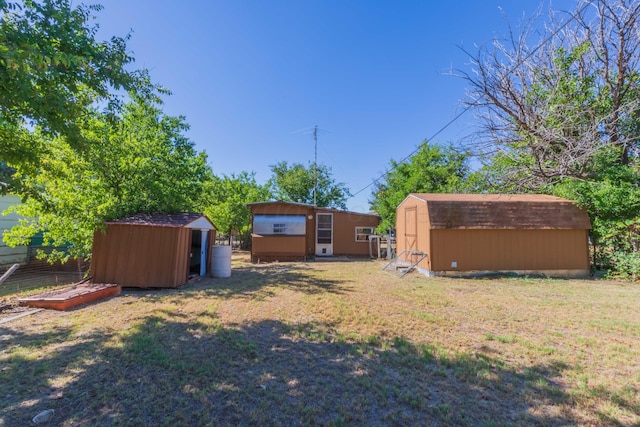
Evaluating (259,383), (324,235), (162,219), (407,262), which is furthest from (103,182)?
(407,262)

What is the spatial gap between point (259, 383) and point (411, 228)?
9.37 m

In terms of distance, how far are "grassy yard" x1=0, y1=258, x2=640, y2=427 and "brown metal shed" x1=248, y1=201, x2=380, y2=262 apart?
7.96 meters

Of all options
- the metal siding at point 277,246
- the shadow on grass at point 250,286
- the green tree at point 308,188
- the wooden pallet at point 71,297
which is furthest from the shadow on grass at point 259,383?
the green tree at point 308,188

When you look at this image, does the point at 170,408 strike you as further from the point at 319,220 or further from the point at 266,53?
the point at 319,220

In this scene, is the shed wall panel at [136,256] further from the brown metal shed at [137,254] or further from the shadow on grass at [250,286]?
the shadow on grass at [250,286]

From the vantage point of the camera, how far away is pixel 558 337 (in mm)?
3977

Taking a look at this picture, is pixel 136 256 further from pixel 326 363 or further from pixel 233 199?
pixel 233 199

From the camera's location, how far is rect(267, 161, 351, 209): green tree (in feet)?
83.0

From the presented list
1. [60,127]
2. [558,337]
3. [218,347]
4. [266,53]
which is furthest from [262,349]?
[266,53]

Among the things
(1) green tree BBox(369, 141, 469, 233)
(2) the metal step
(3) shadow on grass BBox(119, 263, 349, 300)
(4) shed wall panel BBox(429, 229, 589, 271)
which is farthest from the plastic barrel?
(1) green tree BBox(369, 141, 469, 233)

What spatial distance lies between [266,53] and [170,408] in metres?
9.97

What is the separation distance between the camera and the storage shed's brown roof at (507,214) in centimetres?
923

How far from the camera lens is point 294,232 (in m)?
14.2

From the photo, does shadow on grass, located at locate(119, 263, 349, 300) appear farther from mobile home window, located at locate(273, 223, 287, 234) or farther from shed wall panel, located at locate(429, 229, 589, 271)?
mobile home window, located at locate(273, 223, 287, 234)
